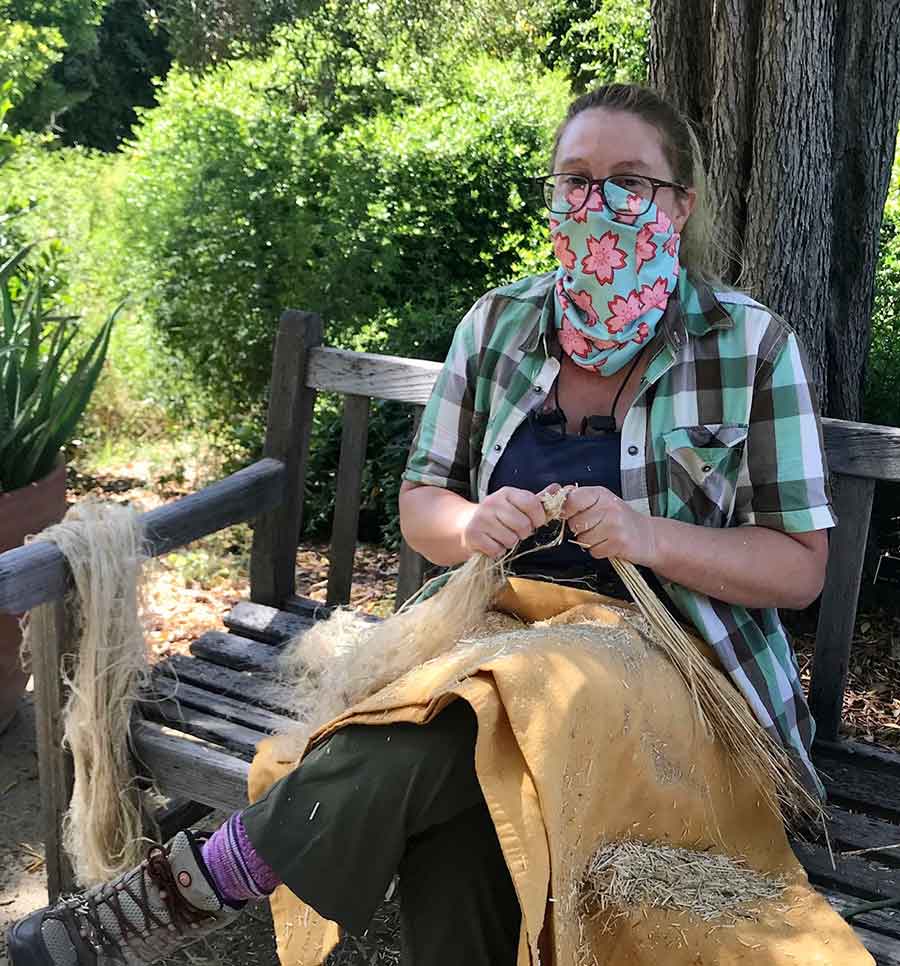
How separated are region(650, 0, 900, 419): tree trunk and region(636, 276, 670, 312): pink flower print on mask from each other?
53 cm

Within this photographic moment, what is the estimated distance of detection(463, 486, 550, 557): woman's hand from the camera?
2086 millimetres

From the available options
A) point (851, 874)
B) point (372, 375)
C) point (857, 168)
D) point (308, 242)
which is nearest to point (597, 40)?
point (308, 242)

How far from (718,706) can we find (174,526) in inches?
51.0

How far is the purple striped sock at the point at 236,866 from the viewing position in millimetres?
1905

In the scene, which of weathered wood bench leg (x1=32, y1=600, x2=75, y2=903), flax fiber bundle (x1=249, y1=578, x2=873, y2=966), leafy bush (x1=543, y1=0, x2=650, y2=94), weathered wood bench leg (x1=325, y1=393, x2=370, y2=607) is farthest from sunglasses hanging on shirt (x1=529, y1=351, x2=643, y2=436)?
leafy bush (x1=543, y1=0, x2=650, y2=94)

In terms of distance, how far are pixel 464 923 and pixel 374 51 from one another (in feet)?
45.3

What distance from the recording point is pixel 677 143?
227cm

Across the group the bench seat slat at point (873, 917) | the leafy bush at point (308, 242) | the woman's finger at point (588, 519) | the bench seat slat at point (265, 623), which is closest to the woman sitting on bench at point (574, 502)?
the woman's finger at point (588, 519)

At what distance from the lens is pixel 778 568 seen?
212 centimetres

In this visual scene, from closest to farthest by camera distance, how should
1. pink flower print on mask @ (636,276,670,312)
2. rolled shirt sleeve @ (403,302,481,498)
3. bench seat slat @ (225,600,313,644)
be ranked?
pink flower print on mask @ (636,276,670,312), rolled shirt sleeve @ (403,302,481,498), bench seat slat @ (225,600,313,644)

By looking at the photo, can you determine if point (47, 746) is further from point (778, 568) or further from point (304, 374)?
point (778, 568)

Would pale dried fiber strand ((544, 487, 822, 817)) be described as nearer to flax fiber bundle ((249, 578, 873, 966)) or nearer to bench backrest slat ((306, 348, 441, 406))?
flax fiber bundle ((249, 578, 873, 966))

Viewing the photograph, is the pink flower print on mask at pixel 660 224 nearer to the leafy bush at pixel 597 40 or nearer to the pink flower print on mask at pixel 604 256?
the pink flower print on mask at pixel 604 256

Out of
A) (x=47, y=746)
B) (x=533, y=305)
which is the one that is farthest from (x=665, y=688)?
(x=47, y=746)
